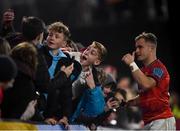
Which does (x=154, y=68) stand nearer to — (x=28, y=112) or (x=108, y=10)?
(x=28, y=112)

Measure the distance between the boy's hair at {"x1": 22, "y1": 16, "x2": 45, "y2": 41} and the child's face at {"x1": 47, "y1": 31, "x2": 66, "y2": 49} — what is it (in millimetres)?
127

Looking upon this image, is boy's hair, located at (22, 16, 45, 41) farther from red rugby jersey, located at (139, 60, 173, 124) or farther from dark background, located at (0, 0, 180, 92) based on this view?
dark background, located at (0, 0, 180, 92)

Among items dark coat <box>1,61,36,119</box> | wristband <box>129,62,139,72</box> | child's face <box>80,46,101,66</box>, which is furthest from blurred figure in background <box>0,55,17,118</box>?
wristband <box>129,62,139,72</box>

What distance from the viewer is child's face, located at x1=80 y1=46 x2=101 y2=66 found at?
5168 millimetres

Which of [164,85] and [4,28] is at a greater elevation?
[4,28]

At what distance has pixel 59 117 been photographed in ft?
16.0

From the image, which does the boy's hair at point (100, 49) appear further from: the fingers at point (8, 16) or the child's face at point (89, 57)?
the fingers at point (8, 16)

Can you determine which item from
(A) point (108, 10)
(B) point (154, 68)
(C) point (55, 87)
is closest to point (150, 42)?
(B) point (154, 68)

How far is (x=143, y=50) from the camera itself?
531 cm

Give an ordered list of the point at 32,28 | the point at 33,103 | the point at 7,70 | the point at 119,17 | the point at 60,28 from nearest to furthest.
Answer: the point at 7,70 < the point at 33,103 < the point at 32,28 < the point at 60,28 < the point at 119,17

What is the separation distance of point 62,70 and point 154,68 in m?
0.80

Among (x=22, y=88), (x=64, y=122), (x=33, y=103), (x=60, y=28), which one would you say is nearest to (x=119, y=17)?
(x=60, y=28)

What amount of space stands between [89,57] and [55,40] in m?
0.39

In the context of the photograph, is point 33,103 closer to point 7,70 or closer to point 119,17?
point 7,70
